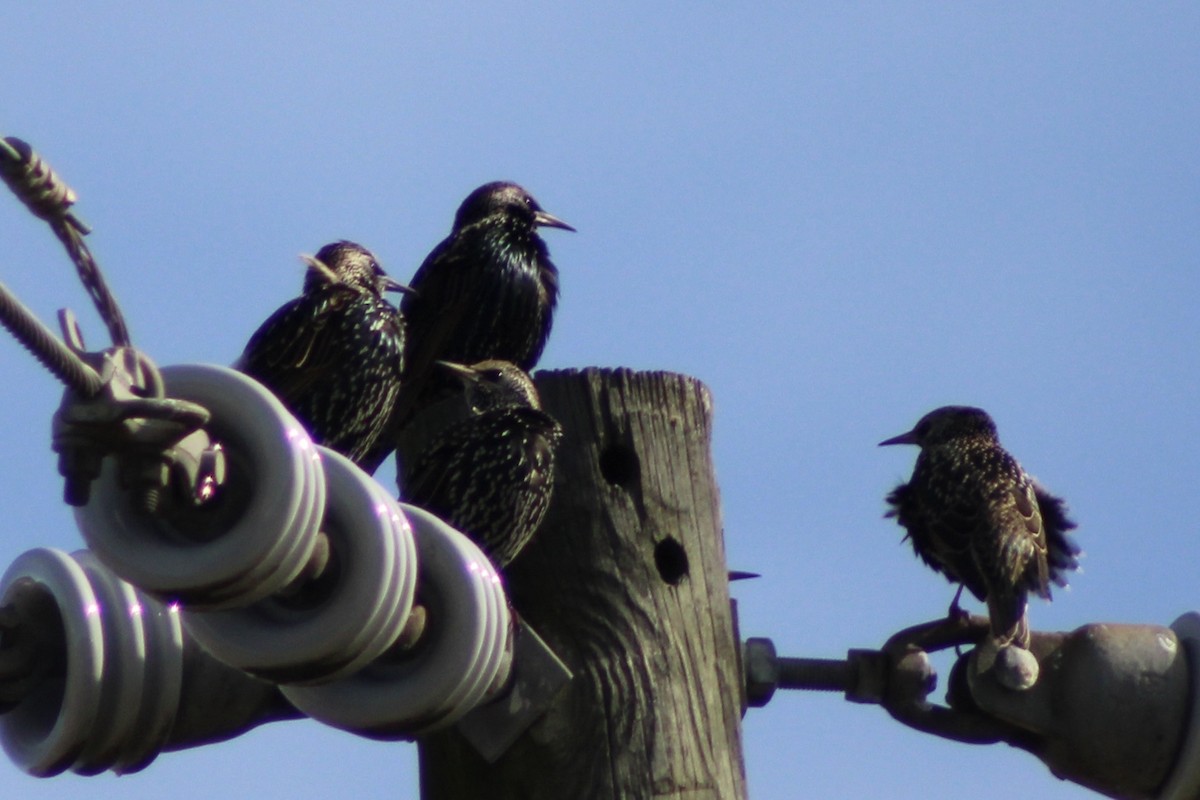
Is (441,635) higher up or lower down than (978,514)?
lower down

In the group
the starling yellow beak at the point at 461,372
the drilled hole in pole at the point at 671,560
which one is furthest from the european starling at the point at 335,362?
the drilled hole in pole at the point at 671,560

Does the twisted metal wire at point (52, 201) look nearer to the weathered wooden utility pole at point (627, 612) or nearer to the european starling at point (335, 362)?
the weathered wooden utility pole at point (627, 612)

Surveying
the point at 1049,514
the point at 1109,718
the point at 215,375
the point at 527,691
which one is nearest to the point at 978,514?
the point at 1049,514

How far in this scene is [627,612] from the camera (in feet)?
11.8

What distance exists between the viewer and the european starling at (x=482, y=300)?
6.63 m

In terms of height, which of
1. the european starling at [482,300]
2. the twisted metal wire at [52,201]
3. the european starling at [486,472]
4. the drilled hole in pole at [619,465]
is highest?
the european starling at [482,300]

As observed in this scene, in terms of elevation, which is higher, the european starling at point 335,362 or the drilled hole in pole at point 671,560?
the european starling at point 335,362

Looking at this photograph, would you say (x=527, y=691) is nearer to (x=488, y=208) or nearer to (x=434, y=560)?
(x=434, y=560)

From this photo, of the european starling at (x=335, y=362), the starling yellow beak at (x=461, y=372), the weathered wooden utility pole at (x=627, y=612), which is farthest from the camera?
the starling yellow beak at (x=461, y=372)

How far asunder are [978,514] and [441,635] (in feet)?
11.1

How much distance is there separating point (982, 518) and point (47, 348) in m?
4.13

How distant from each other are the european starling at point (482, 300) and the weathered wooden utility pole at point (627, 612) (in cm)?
262

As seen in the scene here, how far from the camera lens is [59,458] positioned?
223cm

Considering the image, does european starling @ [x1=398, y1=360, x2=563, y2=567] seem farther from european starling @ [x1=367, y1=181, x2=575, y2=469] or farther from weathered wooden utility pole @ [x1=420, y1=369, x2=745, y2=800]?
european starling @ [x1=367, y1=181, x2=575, y2=469]
